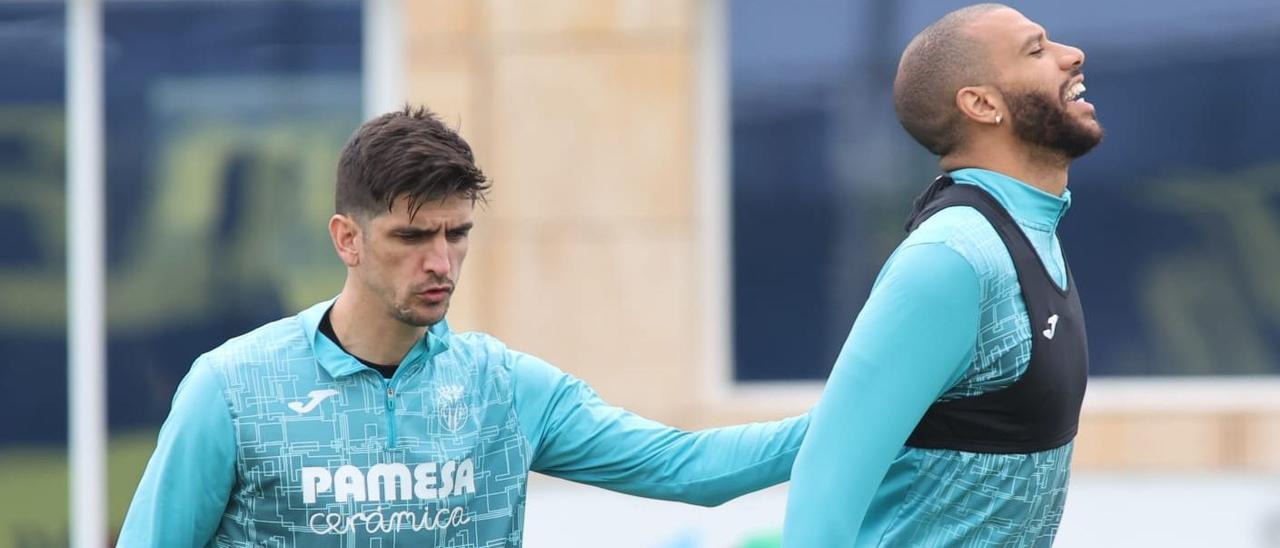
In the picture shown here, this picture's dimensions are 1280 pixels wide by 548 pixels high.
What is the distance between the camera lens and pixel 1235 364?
7406 millimetres

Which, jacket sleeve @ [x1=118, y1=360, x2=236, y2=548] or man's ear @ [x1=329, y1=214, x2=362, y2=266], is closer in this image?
jacket sleeve @ [x1=118, y1=360, x2=236, y2=548]

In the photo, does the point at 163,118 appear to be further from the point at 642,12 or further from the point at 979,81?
the point at 979,81

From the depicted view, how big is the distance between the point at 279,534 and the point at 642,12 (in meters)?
4.27

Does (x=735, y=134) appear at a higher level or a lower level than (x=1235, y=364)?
higher

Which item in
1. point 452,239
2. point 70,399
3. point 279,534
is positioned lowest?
point 70,399

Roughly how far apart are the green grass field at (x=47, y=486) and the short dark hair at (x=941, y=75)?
5.46m

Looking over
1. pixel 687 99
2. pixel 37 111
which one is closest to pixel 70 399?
pixel 37 111

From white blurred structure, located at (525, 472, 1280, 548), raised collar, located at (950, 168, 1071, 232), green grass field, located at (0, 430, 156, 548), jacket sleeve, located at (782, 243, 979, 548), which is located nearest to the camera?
jacket sleeve, located at (782, 243, 979, 548)

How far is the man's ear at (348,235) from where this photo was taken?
329 cm

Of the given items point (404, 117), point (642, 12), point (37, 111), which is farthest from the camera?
point (37, 111)

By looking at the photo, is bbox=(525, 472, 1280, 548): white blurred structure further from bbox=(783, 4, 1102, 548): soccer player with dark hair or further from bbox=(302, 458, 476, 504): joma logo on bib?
bbox=(783, 4, 1102, 548): soccer player with dark hair

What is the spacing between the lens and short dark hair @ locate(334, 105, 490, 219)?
10.5ft

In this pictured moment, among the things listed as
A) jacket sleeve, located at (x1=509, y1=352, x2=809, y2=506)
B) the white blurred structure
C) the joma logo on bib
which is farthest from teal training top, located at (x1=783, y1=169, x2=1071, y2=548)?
the white blurred structure

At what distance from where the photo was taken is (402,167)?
321cm
